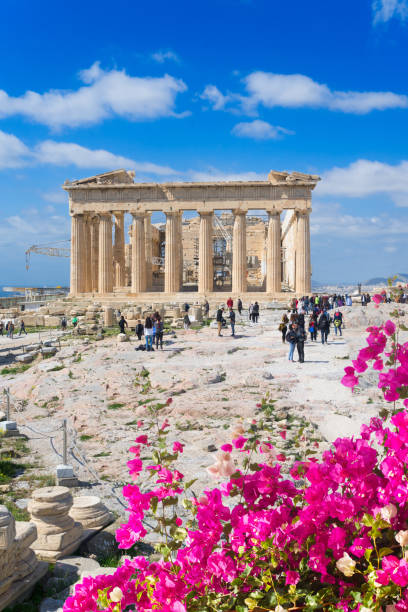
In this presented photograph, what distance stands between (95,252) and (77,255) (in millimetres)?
4303

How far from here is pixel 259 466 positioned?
10.4 ft

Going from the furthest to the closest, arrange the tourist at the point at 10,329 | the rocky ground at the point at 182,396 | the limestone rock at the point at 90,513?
the tourist at the point at 10,329, the rocky ground at the point at 182,396, the limestone rock at the point at 90,513

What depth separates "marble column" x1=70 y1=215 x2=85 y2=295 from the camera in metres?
44.1

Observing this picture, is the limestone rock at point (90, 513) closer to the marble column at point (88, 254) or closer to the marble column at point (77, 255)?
the marble column at point (77, 255)

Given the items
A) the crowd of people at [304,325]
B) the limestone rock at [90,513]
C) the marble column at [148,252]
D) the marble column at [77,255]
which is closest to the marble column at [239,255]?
the marble column at [148,252]

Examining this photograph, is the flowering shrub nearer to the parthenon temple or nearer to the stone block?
the stone block

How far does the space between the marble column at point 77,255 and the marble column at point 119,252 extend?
4.25 meters

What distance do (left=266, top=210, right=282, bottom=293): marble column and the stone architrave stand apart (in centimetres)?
3713

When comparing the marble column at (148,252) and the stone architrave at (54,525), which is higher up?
the marble column at (148,252)

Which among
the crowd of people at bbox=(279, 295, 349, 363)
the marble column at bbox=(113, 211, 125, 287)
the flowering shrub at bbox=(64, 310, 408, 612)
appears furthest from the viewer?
the marble column at bbox=(113, 211, 125, 287)

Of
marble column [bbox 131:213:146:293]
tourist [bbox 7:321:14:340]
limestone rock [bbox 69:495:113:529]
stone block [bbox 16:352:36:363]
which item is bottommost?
limestone rock [bbox 69:495:113:529]

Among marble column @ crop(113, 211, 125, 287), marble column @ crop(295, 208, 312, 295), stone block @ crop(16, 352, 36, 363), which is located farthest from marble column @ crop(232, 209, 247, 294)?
stone block @ crop(16, 352, 36, 363)

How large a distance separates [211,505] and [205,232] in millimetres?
41511

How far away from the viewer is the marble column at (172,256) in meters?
43.4
